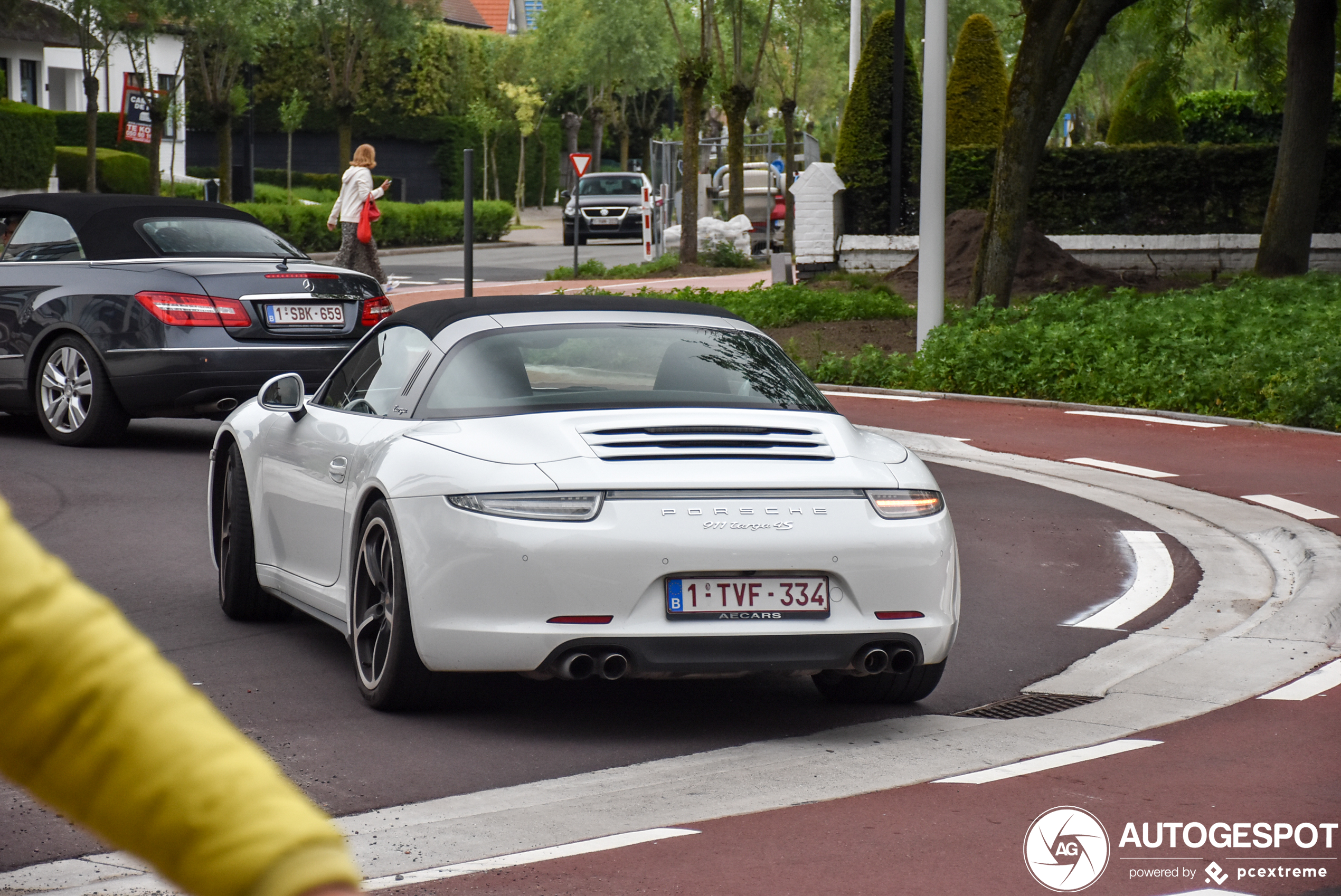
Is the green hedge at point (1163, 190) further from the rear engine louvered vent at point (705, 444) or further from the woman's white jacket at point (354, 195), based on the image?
the rear engine louvered vent at point (705, 444)

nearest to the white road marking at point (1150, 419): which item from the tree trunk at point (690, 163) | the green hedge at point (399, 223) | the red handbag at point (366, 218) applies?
the red handbag at point (366, 218)

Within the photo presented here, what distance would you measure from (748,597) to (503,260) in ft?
134

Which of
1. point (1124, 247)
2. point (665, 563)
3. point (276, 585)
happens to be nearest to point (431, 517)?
point (665, 563)

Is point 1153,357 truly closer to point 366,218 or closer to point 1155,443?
point 1155,443

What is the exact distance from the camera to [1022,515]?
1043cm

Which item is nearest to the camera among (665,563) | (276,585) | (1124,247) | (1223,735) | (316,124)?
(665,563)

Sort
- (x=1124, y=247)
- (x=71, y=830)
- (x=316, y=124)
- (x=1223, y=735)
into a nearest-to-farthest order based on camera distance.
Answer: (x=71, y=830)
(x=1223, y=735)
(x=1124, y=247)
(x=316, y=124)

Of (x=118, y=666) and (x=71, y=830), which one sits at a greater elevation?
(x=118, y=666)

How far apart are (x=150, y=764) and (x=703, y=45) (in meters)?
35.8

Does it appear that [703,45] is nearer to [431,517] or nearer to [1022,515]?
[1022,515]

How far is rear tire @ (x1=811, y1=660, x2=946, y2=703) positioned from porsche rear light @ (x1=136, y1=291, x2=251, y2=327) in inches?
253

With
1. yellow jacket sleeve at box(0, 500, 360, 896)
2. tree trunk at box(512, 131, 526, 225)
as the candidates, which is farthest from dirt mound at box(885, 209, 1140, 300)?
tree trunk at box(512, 131, 526, 225)

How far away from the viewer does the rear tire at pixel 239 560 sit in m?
7.22

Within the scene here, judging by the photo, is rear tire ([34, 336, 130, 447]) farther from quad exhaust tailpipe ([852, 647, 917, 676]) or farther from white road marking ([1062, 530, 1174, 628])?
quad exhaust tailpipe ([852, 647, 917, 676])
